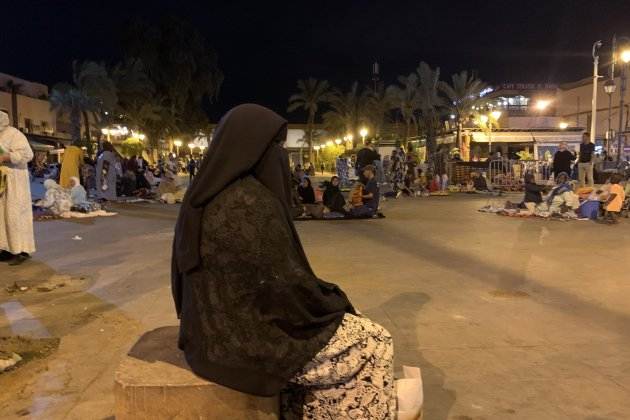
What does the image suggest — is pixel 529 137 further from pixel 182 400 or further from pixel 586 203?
pixel 182 400

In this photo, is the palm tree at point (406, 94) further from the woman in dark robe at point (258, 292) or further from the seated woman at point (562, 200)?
the woman in dark robe at point (258, 292)

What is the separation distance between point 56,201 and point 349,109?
141ft

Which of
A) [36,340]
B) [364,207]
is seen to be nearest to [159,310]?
[36,340]

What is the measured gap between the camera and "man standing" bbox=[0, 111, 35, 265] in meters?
7.27

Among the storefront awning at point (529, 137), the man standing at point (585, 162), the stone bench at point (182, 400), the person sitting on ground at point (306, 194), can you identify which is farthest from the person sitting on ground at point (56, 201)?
the storefront awning at point (529, 137)

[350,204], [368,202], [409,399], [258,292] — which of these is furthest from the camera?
[350,204]

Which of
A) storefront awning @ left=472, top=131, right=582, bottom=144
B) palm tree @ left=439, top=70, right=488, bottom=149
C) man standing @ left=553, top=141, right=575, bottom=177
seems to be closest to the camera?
man standing @ left=553, top=141, right=575, bottom=177

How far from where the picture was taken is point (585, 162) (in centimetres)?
1658

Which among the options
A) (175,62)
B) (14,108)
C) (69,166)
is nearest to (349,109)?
(175,62)

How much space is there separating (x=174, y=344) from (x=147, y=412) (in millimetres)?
517

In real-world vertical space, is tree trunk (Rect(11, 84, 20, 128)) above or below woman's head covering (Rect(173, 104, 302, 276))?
above

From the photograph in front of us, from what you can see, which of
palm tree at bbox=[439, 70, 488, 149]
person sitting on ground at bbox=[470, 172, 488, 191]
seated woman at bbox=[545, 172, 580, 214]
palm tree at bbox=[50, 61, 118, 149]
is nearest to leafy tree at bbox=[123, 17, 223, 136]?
palm tree at bbox=[50, 61, 118, 149]

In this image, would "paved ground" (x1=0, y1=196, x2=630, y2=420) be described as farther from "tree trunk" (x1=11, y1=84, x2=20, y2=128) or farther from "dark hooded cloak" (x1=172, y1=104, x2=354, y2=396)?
"tree trunk" (x1=11, y1=84, x2=20, y2=128)

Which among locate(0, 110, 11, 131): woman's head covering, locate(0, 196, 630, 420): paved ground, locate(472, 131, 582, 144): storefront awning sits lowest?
locate(0, 196, 630, 420): paved ground
